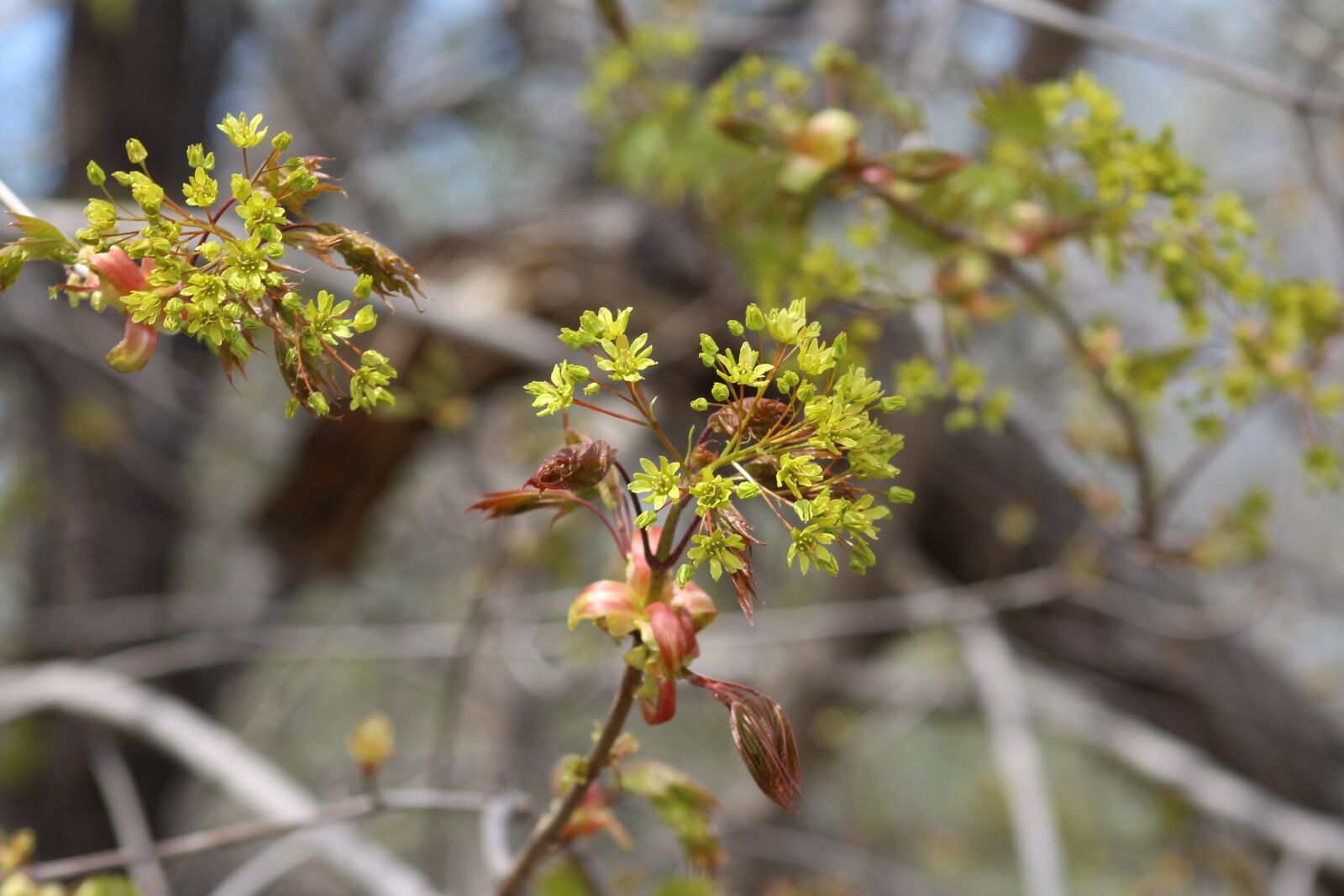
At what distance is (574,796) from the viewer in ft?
2.10

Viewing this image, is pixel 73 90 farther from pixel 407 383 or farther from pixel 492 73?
pixel 407 383

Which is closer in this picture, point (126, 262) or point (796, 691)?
point (126, 262)

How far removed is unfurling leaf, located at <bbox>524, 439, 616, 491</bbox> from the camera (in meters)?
0.52

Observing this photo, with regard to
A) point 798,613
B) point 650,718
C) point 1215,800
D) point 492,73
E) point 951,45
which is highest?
point 492,73

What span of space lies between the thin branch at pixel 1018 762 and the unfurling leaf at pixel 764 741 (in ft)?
4.05

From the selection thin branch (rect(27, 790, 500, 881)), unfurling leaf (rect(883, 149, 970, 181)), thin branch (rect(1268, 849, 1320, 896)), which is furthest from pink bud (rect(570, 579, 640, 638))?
thin branch (rect(1268, 849, 1320, 896))

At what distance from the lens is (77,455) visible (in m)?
3.11

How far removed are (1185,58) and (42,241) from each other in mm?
1148

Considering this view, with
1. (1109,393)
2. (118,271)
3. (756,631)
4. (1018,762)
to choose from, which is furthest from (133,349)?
(756,631)

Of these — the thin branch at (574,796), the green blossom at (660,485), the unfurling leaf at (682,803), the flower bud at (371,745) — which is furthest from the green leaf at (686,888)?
the green blossom at (660,485)

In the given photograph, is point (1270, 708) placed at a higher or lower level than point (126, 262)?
higher

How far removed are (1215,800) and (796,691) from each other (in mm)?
1167

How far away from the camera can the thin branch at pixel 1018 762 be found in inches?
62.8

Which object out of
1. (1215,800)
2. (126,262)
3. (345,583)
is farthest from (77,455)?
(1215,800)
